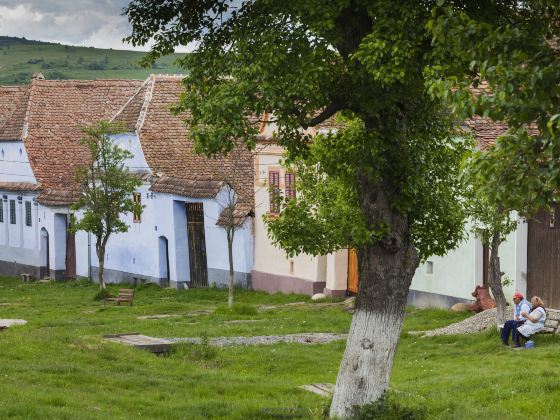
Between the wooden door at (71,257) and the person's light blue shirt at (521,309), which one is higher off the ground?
the person's light blue shirt at (521,309)

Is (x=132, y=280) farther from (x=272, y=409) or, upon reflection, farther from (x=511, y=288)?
(x=272, y=409)

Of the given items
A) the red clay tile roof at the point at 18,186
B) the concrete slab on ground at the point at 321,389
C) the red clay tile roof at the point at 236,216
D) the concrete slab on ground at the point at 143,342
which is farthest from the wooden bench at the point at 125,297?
the concrete slab on ground at the point at 321,389

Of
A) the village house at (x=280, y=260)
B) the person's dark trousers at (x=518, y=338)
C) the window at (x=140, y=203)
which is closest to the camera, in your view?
the person's dark trousers at (x=518, y=338)

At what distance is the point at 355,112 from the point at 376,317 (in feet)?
8.10

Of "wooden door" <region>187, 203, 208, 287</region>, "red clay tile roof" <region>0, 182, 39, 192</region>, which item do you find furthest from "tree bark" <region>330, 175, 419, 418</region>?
"red clay tile roof" <region>0, 182, 39, 192</region>

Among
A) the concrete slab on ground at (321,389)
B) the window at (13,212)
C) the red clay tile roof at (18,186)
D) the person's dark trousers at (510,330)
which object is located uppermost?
the red clay tile roof at (18,186)

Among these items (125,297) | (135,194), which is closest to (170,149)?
(135,194)

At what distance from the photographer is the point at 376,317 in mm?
15383

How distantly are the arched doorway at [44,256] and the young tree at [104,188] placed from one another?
33.8 feet

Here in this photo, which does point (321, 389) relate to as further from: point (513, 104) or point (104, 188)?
point (104, 188)

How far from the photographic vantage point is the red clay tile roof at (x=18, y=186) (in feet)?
162

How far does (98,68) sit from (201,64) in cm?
12843

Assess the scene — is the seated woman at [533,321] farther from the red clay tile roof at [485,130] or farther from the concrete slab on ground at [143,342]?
the concrete slab on ground at [143,342]

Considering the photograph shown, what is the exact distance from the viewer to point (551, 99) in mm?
9945
